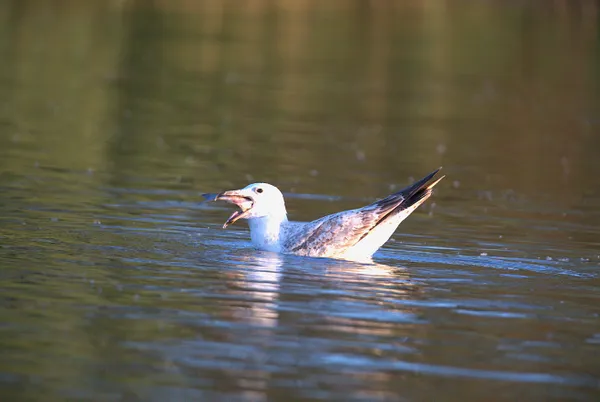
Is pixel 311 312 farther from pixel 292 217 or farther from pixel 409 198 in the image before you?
pixel 292 217

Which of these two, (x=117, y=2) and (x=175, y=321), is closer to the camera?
(x=175, y=321)

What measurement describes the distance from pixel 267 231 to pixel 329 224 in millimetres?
665

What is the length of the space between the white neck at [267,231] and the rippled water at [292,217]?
251mm

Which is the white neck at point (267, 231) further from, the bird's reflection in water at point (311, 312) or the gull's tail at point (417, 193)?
the gull's tail at point (417, 193)

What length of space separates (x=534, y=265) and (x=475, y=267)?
0.61m

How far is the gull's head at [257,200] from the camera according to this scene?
40.4ft

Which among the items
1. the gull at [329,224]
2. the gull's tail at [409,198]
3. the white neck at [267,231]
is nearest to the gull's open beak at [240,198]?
the gull at [329,224]

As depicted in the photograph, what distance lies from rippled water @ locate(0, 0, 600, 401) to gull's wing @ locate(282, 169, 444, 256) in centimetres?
24

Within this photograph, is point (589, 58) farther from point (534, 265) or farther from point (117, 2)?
point (534, 265)

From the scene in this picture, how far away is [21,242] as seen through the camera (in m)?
11.6

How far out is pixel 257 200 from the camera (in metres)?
12.4

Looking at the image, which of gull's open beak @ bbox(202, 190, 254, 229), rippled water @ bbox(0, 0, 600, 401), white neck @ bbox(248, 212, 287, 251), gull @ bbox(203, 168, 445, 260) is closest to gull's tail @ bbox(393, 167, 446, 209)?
gull @ bbox(203, 168, 445, 260)

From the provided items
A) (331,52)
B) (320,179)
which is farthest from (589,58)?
(320,179)

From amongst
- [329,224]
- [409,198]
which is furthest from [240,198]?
[409,198]
